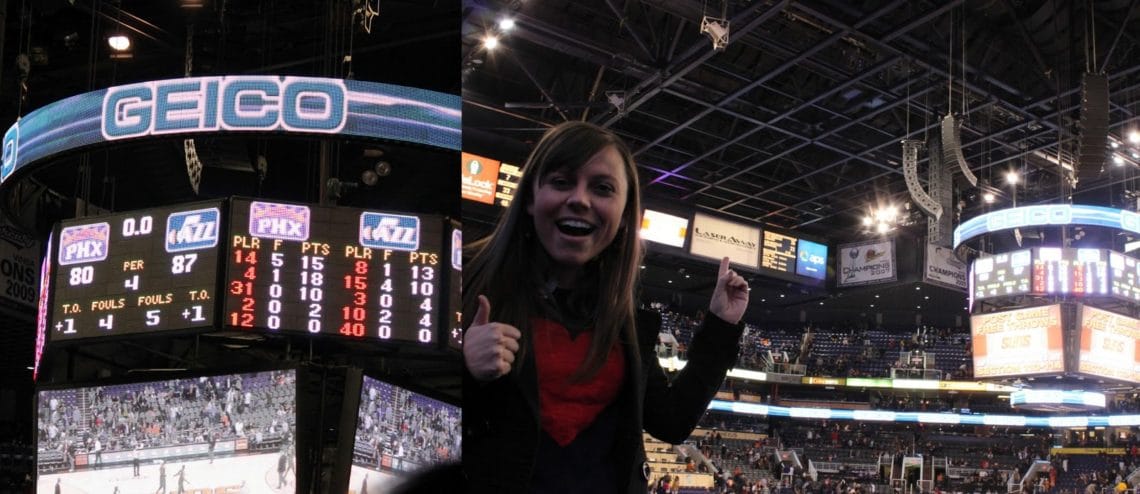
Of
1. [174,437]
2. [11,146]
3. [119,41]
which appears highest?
[119,41]

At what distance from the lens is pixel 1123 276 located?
11.2 metres

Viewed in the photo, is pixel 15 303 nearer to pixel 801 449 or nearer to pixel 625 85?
pixel 625 85

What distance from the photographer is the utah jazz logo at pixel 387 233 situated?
20.7 ft

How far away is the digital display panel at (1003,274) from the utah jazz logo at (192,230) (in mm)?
9226

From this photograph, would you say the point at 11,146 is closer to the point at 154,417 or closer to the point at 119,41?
the point at 154,417

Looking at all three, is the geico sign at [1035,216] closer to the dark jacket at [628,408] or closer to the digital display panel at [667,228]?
the digital display panel at [667,228]

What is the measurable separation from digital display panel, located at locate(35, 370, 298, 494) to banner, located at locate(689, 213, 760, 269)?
7.72m

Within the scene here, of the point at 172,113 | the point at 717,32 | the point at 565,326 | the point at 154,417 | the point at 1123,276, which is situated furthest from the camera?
the point at 1123,276

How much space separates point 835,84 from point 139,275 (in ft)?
26.9

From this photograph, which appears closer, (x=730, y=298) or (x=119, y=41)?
(x=730, y=298)

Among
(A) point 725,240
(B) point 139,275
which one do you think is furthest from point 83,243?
(A) point 725,240

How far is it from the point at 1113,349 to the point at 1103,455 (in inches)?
606

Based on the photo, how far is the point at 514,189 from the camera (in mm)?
1001

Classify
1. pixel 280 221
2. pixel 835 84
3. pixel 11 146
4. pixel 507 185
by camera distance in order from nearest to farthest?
pixel 507 185
pixel 11 146
pixel 280 221
pixel 835 84
